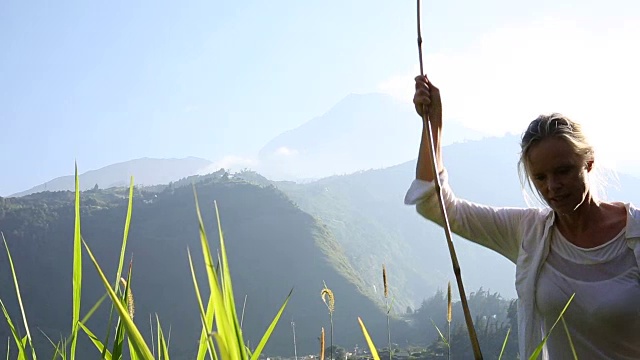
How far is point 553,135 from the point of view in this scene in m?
1.65

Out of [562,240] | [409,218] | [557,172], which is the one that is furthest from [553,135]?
[409,218]

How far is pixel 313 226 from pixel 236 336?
Answer: 81.9 metres

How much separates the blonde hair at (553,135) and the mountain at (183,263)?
59794mm

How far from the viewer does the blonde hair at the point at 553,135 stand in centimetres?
165

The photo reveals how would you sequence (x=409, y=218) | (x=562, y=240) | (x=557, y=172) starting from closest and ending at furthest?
1. (x=557, y=172)
2. (x=562, y=240)
3. (x=409, y=218)

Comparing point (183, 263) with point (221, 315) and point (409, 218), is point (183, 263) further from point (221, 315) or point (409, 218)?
point (221, 315)

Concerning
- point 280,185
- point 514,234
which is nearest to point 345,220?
point 280,185

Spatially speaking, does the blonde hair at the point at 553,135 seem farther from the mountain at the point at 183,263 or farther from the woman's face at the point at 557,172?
the mountain at the point at 183,263

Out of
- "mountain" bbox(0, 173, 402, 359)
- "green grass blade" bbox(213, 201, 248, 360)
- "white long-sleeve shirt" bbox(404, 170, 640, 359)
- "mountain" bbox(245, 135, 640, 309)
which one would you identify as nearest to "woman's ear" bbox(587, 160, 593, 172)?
"white long-sleeve shirt" bbox(404, 170, 640, 359)

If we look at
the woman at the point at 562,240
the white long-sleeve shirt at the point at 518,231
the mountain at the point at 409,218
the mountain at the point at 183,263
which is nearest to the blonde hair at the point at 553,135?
the woman at the point at 562,240

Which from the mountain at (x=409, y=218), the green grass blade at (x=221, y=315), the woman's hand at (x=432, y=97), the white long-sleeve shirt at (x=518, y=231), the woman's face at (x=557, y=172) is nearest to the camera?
the green grass blade at (x=221, y=315)

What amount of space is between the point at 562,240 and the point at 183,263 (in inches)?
2962

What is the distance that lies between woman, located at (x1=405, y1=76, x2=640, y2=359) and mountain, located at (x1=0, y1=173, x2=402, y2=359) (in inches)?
2348

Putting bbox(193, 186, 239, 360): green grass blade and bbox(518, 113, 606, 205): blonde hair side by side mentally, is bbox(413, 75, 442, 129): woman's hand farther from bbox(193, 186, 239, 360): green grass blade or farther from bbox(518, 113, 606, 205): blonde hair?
bbox(193, 186, 239, 360): green grass blade
